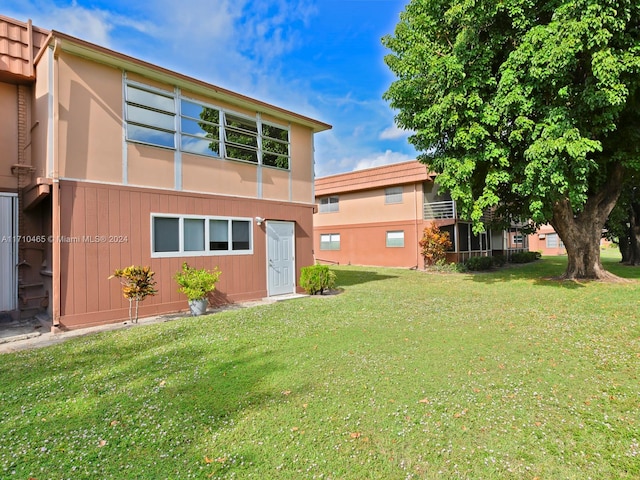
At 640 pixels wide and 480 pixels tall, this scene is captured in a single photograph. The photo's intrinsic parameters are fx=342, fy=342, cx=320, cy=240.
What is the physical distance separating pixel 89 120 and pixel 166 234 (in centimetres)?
285

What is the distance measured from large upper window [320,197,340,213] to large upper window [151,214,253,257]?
1466cm

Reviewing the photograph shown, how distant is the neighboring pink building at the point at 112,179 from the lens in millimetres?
6879

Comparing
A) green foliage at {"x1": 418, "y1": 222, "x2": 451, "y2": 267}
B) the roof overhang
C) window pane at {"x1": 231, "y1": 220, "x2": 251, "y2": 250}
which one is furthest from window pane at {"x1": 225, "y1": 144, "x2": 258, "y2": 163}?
green foliage at {"x1": 418, "y1": 222, "x2": 451, "y2": 267}

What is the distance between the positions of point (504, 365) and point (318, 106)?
54.5 feet

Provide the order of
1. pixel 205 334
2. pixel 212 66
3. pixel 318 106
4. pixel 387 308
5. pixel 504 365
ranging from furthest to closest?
pixel 318 106, pixel 212 66, pixel 387 308, pixel 205 334, pixel 504 365

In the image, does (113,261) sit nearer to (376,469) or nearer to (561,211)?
(376,469)

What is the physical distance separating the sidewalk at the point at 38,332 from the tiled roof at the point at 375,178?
589 inches

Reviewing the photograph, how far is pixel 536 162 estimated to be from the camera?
30.6 ft

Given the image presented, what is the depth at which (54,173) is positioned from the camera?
21.8ft

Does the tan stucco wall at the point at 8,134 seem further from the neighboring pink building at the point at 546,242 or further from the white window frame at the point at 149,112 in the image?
the neighboring pink building at the point at 546,242

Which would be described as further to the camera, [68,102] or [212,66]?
[212,66]

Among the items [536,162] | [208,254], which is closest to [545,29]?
[536,162]

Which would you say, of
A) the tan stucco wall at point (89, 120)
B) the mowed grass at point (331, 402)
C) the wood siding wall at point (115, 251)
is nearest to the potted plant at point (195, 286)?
the wood siding wall at point (115, 251)

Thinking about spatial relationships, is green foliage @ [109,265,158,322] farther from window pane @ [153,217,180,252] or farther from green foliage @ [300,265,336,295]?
green foliage @ [300,265,336,295]
